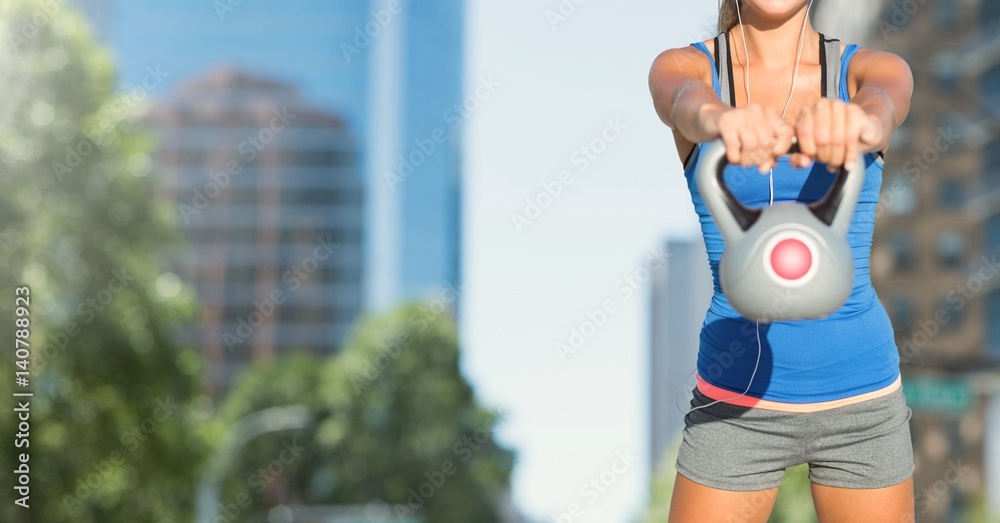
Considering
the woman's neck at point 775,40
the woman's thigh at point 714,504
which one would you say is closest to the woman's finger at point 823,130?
the woman's neck at point 775,40

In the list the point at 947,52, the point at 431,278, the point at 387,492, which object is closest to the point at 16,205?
the point at 387,492

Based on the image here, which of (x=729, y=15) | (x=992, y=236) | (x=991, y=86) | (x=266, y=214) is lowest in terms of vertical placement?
(x=266, y=214)

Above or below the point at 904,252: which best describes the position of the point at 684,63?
above

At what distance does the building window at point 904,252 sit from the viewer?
45.0 metres

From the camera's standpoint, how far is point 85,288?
16906 millimetres

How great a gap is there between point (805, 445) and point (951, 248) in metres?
44.6

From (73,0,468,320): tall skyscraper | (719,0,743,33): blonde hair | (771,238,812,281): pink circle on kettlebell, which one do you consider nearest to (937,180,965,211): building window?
(73,0,468,320): tall skyscraper

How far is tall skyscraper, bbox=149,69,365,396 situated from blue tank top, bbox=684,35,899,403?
82.8 meters

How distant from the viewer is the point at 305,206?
87.3 metres

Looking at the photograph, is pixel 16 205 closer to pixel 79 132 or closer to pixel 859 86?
pixel 79 132

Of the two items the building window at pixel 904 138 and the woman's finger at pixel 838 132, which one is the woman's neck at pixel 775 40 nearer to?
the woman's finger at pixel 838 132

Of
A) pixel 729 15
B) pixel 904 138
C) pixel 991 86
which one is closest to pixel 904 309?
pixel 904 138

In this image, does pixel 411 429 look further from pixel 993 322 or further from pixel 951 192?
pixel 951 192

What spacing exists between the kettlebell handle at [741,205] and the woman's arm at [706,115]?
5 centimetres
